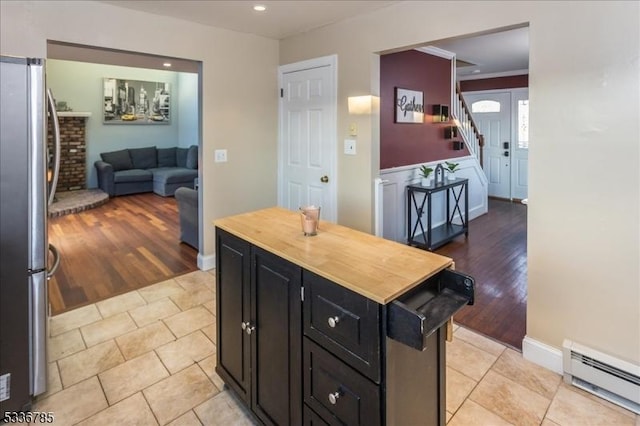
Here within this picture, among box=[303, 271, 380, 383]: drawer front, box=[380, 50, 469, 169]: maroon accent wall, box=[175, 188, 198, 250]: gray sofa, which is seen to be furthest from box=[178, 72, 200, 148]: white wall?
box=[303, 271, 380, 383]: drawer front

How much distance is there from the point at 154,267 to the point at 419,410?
11.2 feet

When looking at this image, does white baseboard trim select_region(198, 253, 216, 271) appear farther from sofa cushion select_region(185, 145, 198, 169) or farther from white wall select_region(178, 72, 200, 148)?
white wall select_region(178, 72, 200, 148)

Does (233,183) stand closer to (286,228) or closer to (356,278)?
(286,228)

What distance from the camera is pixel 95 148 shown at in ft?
27.7

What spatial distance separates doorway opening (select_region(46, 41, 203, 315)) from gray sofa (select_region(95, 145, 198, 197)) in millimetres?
202

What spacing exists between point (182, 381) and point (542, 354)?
85.8 inches

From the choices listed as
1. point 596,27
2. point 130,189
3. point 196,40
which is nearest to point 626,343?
point 596,27

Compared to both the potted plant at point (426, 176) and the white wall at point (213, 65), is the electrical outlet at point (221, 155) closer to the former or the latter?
the white wall at point (213, 65)

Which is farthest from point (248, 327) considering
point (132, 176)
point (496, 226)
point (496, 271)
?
point (132, 176)

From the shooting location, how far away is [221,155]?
3.93 meters

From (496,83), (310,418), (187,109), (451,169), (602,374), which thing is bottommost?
(602,374)

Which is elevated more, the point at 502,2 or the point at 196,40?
the point at 196,40

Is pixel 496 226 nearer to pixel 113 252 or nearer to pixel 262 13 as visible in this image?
pixel 262 13

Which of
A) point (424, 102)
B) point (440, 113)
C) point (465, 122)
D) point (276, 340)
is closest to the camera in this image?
point (276, 340)
